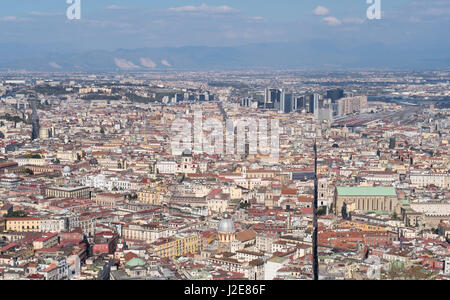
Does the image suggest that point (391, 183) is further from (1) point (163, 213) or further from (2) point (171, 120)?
(2) point (171, 120)

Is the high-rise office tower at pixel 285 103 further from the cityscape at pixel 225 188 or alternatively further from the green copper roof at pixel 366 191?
the green copper roof at pixel 366 191

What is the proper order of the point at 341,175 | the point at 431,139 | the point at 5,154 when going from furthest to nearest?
1. the point at 431,139
2. the point at 5,154
3. the point at 341,175

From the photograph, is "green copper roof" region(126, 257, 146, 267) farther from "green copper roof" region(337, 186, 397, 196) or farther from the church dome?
"green copper roof" region(337, 186, 397, 196)

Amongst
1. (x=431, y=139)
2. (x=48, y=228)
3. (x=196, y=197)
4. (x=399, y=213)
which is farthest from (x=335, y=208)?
(x=431, y=139)

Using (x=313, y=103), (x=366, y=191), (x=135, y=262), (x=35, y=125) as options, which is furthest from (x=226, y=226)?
(x=313, y=103)

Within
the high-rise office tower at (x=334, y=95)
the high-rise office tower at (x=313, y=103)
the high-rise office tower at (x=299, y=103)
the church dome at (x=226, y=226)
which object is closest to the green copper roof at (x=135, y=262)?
the church dome at (x=226, y=226)

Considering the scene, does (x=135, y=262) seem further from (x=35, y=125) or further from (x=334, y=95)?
(x=334, y=95)
